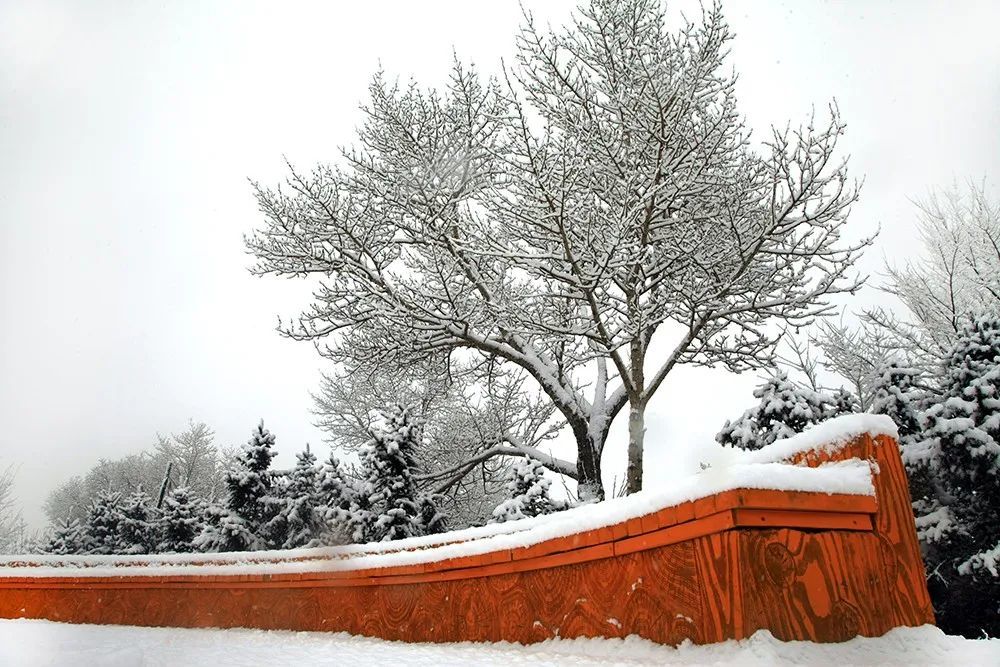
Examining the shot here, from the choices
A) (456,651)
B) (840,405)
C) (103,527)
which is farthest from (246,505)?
(840,405)

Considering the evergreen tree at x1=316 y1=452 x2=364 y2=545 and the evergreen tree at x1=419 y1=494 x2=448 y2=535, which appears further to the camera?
the evergreen tree at x1=419 y1=494 x2=448 y2=535

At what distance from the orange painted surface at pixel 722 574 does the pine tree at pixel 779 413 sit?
399cm

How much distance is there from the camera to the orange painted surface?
84.5 inches

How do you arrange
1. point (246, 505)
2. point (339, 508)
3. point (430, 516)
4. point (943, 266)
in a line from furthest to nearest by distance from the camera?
point (943, 266)
point (246, 505)
point (430, 516)
point (339, 508)

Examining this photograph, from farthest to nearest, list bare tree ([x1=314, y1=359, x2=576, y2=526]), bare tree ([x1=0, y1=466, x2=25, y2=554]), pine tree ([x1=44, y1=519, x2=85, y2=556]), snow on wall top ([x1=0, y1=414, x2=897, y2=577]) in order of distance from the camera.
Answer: bare tree ([x1=0, y1=466, x2=25, y2=554]) → pine tree ([x1=44, y1=519, x2=85, y2=556]) → bare tree ([x1=314, y1=359, x2=576, y2=526]) → snow on wall top ([x1=0, y1=414, x2=897, y2=577])

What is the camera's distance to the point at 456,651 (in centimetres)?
351

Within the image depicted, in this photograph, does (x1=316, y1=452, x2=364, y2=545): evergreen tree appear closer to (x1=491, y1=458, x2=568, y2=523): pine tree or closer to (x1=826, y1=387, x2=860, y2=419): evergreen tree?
(x1=491, y1=458, x2=568, y2=523): pine tree

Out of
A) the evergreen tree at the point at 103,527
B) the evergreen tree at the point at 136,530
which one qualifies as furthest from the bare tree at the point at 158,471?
the evergreen tree at the point at 136,530

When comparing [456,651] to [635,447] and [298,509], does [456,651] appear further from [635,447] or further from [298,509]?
[298,509]

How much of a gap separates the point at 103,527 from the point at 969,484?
1651 centimetres

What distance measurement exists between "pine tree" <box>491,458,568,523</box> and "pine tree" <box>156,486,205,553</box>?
7.33 metres

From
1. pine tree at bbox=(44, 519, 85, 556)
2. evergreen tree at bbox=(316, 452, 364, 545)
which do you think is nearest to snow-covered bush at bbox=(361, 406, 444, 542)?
evergreen tree at bbox=(316, 452, 364, 545)

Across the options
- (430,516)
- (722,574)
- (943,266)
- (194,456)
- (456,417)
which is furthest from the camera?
(194,456)

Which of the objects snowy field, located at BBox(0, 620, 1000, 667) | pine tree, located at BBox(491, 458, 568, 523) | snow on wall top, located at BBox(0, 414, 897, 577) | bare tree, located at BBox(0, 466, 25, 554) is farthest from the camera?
bare tree, located at BBox(0, 466, 25, 554)
